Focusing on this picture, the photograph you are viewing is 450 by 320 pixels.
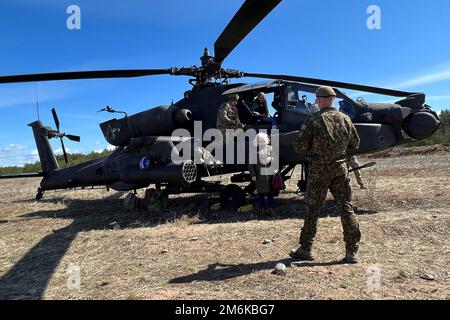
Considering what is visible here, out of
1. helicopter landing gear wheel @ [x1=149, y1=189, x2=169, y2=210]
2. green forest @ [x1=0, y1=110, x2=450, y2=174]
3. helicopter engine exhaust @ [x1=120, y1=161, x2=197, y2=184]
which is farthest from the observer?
green forest @ [x1=0, y1=110, x2=450, y2=174]

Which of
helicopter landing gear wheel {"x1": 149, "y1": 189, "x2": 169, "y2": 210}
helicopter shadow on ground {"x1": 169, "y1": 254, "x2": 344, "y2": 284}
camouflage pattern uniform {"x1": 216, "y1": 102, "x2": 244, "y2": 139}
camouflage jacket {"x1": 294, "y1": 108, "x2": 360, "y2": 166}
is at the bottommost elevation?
helicopter shadow on ground {"x1": 169, "y1": 254, "x2": 344, "y2": 284}

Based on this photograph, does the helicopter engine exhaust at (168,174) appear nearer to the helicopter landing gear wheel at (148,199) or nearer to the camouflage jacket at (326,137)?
the helicopter landing gear wheel at (148,199)

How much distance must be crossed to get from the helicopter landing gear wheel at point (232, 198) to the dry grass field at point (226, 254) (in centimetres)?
33

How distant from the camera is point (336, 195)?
444 centimetres

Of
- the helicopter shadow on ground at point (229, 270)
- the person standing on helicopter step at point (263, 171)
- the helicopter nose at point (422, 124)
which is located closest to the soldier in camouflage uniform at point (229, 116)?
the person standing on helicopter step at point (263, 171)

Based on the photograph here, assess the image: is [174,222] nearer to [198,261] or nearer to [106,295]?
[198,261]

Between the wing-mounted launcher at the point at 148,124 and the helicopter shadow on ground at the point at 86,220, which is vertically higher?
the wing-mounted launcher at the point at 148,124

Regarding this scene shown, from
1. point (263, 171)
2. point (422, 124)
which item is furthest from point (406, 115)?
point (263, 171)

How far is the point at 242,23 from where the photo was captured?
5.38m

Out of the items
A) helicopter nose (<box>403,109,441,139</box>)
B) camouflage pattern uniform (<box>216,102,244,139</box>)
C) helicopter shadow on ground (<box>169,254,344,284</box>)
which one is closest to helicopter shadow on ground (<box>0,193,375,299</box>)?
helicopter shadow on ground (<box>169,254,344,284</box>)

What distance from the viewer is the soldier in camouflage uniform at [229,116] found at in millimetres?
8055

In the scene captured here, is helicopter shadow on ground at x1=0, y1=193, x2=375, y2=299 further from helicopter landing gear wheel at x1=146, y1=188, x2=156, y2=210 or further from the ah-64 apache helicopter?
the ah-64 apache helicopter

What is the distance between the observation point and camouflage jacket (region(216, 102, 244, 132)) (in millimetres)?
8055
